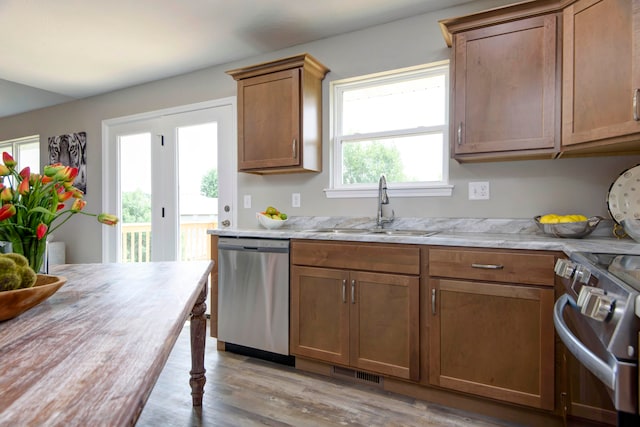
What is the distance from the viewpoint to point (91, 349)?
65 centimetres

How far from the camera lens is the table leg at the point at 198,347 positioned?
172cm

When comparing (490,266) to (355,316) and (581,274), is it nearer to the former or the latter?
(581,274)

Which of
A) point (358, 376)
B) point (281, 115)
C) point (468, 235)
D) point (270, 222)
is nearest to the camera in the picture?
point (468, 235)

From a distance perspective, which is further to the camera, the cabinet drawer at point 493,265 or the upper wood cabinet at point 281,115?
the upper wood cabinet at point 281,115

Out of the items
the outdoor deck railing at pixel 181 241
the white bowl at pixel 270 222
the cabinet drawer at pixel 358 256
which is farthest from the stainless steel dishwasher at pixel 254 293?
the outdoor deck railing at pixel 181 241

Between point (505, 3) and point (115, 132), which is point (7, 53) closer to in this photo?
point (115, 132)

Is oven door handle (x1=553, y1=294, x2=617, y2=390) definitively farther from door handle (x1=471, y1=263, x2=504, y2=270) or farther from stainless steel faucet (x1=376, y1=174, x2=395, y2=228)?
stainless steel faucet (x1=376, y1=174, x2=395, y2=228)

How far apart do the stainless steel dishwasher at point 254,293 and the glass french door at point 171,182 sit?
2.98ft

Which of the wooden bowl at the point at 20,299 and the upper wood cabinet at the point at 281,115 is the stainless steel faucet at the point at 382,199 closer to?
the upper wood cabinet at the point at 281,115

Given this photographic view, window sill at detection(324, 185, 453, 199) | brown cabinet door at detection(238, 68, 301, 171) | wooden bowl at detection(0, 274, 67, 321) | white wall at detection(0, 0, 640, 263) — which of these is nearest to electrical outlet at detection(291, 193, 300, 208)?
white wall at detection(0, 0, 640, 263)

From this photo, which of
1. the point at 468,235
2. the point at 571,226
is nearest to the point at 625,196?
the point at 571,226

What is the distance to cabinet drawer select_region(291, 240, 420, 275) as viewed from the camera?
2.01 m

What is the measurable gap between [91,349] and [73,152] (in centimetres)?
474

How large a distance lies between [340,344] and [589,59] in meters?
1.99
